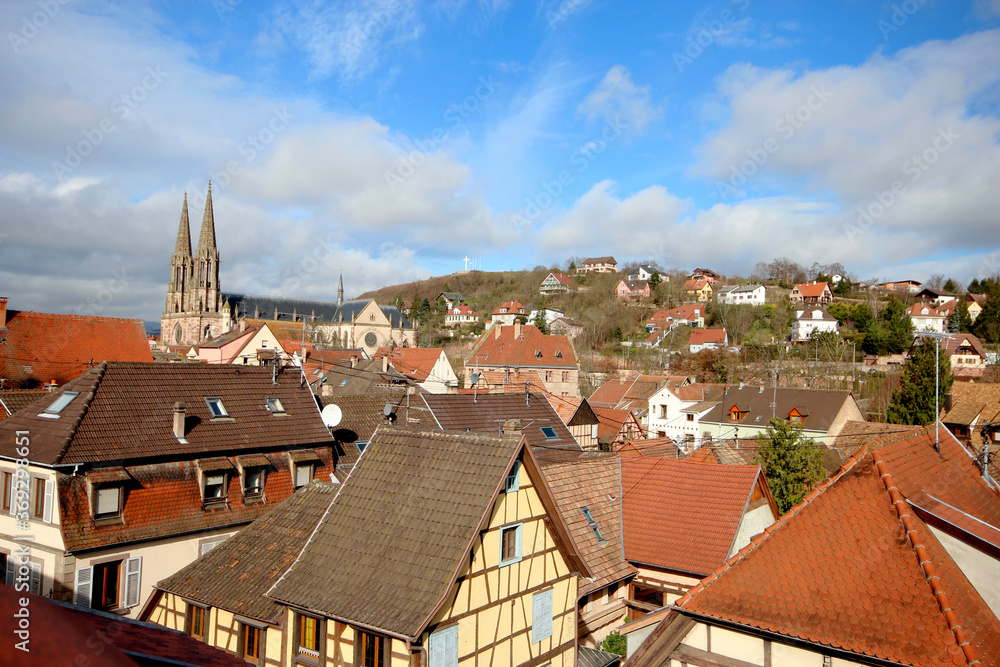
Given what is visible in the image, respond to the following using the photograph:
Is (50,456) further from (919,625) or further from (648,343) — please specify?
(648,343)

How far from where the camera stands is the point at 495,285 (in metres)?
145

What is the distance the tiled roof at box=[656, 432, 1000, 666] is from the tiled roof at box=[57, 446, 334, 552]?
12.9 m

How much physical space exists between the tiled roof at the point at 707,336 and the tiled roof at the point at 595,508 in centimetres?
5885

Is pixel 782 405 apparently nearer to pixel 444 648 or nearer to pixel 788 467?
pixel 788 467

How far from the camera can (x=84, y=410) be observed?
1653cm

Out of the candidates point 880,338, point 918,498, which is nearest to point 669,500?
point 918,498

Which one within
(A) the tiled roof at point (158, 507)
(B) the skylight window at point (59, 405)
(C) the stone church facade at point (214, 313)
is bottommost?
(A) the tiled roof at point (158, 507)

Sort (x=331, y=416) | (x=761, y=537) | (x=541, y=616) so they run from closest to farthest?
(x=761, y=537) → (x=541, y=616) → (x=331, y=416)

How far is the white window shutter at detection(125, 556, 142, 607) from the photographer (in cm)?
1583

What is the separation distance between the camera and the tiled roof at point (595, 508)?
635 inches

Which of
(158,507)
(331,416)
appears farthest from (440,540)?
(331,416)

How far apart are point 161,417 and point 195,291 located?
9022 cm

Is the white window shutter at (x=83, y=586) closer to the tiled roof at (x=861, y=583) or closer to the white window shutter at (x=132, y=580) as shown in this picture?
the white window shutter at (x=132, y=580)

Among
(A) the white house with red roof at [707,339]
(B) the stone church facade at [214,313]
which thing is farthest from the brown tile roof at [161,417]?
(B) the stone church facade at [214,313]
